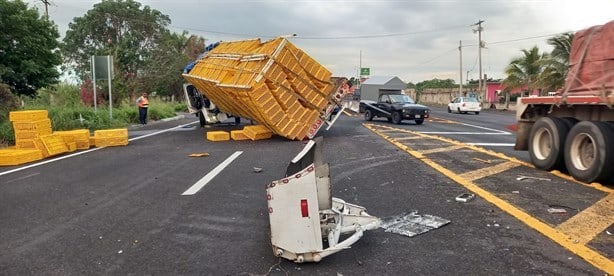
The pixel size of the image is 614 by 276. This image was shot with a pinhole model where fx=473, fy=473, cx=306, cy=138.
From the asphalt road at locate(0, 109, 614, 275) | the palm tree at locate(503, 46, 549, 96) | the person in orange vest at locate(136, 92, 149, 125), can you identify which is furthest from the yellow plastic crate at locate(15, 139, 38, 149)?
the palm tree at locate(503, 46, 549, 96)

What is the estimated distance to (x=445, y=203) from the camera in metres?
6.39

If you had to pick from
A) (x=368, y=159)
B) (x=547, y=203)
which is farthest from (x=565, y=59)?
(x=547, y=203)

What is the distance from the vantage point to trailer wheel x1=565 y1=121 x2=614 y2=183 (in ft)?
23.7

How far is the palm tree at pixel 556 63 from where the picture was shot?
3334 cm

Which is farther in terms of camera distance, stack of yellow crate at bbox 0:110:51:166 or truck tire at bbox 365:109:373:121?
truck tire at bbox 365:109:373:121

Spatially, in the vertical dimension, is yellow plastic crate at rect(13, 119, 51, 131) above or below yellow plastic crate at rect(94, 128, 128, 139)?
above

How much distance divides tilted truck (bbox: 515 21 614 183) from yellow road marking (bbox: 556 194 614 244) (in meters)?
1.32

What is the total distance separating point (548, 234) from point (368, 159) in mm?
5764

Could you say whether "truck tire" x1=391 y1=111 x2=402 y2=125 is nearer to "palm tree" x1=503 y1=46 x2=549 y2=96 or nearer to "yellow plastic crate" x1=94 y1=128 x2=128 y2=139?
"yellow plastic crate" x1=94 y1=128 x2=128 y2=139

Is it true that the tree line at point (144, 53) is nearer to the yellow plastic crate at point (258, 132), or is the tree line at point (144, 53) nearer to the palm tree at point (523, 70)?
the palm tree at point (523, 70)

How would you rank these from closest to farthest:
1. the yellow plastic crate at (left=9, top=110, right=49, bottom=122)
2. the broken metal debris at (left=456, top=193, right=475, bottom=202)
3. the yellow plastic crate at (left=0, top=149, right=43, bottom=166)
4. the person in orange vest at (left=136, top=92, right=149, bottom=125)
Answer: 1. the broken metal debris at (left=456, top=193, right=475, bottom=202)
2. the yellow plastic crate at (left=0, top=149, right=43, bottom=166)
3. the yellow plastic crate at (left=9, top=110, right=49, bottom=122)
4. the person in orange vest at (left=136, top=92, right=149, bottom=125)

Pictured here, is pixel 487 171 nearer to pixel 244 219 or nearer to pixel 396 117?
pixel 244 219

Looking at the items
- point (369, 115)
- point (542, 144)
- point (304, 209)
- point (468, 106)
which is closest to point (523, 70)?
point (468, 106)

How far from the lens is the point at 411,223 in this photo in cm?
547
